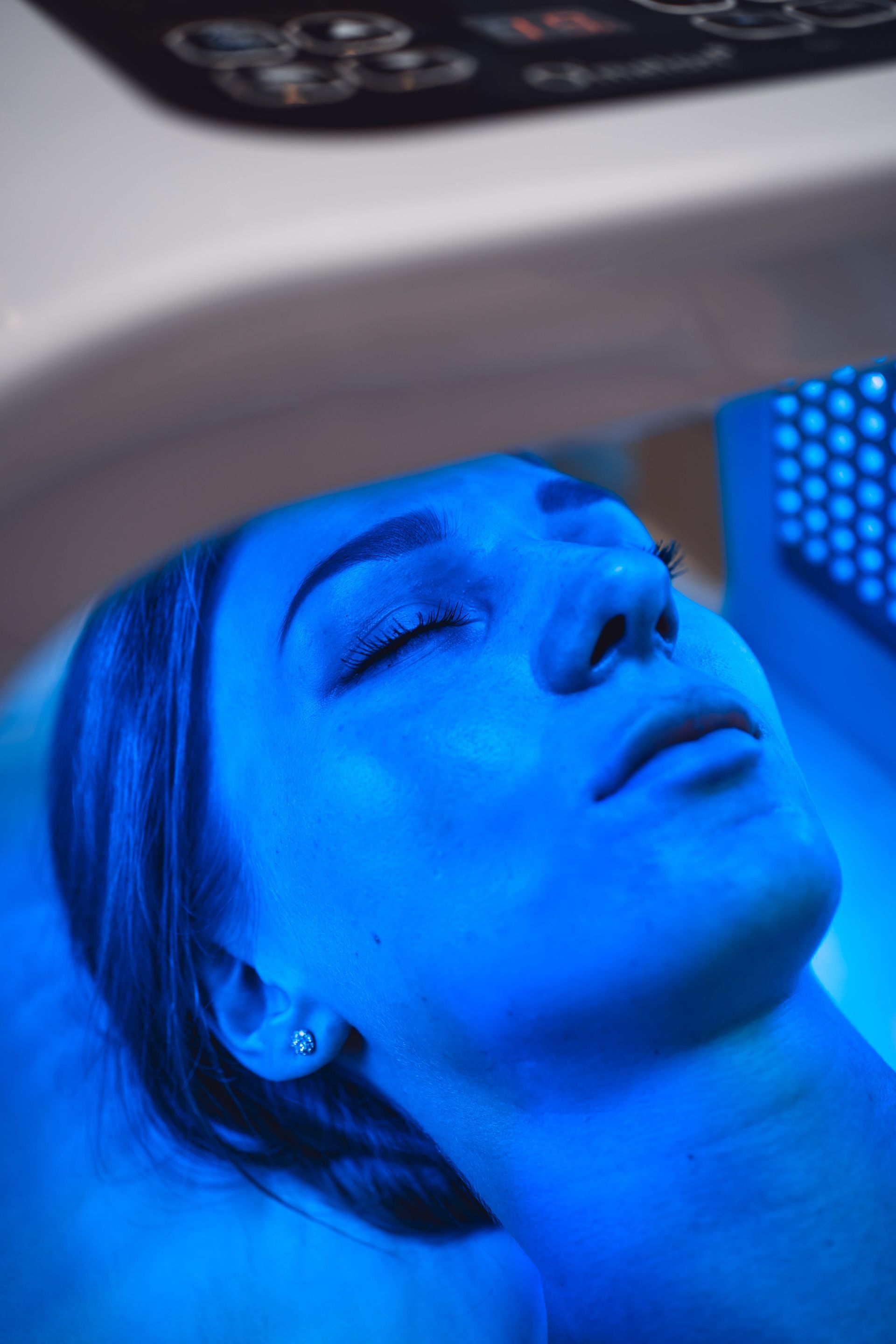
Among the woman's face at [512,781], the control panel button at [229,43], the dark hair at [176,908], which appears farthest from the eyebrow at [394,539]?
the control panel button at [229,43]

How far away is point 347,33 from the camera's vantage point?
1.03ft

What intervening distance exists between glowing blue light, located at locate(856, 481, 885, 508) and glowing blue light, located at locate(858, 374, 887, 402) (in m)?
0.05

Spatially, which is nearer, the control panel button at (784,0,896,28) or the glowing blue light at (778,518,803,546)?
the control panel button at (784,0,896,28)

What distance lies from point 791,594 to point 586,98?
57 cm

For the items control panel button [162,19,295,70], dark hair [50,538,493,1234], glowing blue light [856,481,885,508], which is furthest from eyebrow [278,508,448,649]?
glowing blue light [856,481,885,508]

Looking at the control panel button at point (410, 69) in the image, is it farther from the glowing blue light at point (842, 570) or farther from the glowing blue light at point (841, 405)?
the glowing blue light at point (842, 570)

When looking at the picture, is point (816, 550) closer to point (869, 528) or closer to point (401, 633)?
point (869, 528)

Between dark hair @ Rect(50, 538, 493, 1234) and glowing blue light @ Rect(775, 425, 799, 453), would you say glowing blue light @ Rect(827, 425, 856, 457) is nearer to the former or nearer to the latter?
glowing blue light @ Rect(775, 425, 799, 453)

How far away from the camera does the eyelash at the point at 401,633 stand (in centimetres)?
46

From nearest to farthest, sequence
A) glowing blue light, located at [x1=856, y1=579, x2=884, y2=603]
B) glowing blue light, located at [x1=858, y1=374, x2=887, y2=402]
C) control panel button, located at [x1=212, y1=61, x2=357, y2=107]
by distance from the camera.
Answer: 1. control panel button, located at [x1=212, y1=61, x2=357, y2=107]
2. glowing blue light, located at [x1=858, y1=374, x2=887, y2=402]
3. glowing blue light, located at [x1=856, y1=579, x2=884, y2=603]

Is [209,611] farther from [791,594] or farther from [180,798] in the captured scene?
[791,594]

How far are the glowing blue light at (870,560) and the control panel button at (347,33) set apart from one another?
485mm

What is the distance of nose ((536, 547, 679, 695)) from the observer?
418 millimetres

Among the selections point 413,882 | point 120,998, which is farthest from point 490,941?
point 120,998
